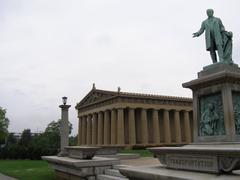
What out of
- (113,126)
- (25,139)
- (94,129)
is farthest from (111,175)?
(25,139)

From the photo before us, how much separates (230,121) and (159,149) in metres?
2.20

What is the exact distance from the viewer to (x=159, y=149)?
9.59 metres

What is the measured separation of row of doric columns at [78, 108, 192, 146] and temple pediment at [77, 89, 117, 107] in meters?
2.87

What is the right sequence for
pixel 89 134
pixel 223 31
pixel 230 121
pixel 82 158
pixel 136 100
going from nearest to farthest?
pixel 230 121 → pixel 223 31 → pixel 82 158 → pixel 136 100 → pixel 89 134

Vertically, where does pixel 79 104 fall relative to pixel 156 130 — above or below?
above

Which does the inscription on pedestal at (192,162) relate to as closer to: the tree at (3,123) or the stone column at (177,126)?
the stone column at (177,126)

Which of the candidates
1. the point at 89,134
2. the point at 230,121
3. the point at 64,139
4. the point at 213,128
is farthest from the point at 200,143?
the point at 89,134

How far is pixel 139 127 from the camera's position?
62.4 metres

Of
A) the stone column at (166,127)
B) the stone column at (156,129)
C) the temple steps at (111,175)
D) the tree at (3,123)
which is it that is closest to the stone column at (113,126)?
the stone column at (156,129)

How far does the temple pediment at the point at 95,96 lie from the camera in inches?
2457

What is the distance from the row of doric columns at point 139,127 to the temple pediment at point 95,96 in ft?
9.42

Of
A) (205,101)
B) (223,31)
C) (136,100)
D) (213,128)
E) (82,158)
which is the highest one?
(136,100)

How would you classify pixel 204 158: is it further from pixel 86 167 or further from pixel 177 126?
pixel 177 126

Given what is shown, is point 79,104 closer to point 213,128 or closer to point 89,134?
point 89,134
